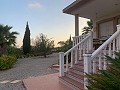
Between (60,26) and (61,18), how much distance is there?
2046mm

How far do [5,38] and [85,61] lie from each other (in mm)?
20609

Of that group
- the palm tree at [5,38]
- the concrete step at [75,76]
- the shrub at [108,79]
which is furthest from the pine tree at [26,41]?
the shrub at [108,79]

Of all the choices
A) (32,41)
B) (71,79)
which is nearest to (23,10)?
(32,41)

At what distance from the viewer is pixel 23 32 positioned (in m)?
30.1

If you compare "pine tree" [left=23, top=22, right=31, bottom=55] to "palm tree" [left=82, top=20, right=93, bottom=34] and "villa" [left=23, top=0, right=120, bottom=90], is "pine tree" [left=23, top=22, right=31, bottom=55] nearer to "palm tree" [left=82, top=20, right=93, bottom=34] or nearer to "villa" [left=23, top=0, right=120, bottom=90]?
"palm tree" [left=82, top=20, right=93, bottom=34]

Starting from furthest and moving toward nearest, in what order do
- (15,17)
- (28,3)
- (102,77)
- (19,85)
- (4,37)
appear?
(4,37)
(15,17)
(28,3)
(19,85)
(102,77)

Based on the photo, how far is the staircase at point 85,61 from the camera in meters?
5.71

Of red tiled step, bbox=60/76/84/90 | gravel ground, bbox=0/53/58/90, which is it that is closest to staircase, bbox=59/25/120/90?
red tiled step, bbox=60/76/84/90

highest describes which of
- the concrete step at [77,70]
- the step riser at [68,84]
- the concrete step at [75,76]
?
the concrete step at [77,70]

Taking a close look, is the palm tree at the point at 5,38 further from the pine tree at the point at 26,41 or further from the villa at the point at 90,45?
the villa at the point at 90,45

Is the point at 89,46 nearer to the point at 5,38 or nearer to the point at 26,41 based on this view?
the point at 5,38

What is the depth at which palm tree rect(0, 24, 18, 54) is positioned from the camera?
23406 millimetres

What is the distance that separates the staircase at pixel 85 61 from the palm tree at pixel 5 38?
1487 centimetres

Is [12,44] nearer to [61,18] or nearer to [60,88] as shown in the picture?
[61,18]
